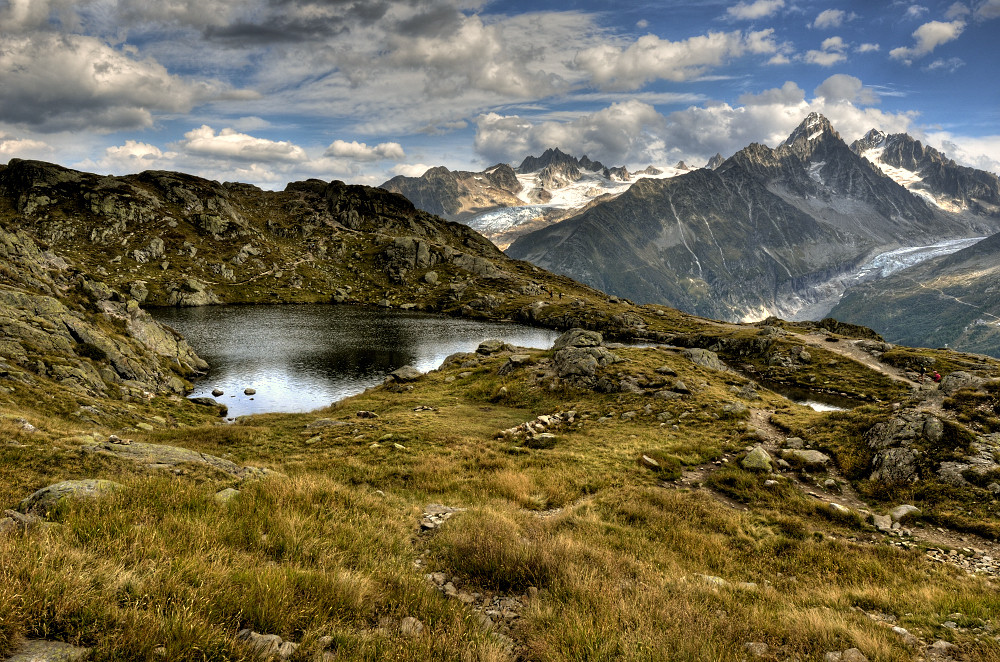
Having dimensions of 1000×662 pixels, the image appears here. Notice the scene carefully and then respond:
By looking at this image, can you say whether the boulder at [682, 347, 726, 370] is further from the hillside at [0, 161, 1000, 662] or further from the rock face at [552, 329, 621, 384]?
the rock face at [552, 329, 621, 384]

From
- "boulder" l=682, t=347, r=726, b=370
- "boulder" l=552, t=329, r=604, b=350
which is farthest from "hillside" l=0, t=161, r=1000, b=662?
"boulder" l=682, t=347, r=726, b=370

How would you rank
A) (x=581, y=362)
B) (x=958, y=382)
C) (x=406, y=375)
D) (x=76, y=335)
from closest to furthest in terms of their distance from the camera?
1. (x=958, y=382)
2. (x=76, y=335)
3. (x=581, y=362)
4. (x=406, y=375)

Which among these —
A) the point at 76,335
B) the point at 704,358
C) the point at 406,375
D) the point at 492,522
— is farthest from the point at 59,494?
the point at 704,358

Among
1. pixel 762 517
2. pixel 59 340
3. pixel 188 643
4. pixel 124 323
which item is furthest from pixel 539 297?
pixel 188 643

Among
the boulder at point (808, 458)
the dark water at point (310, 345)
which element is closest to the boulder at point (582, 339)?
the dark water at point (310, 345)

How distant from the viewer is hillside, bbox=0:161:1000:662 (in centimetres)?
589

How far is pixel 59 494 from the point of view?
841 centimetres

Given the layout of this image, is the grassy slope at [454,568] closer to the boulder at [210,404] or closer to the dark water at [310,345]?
the boulder at [210,404]

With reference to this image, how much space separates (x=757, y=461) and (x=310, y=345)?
264 feet

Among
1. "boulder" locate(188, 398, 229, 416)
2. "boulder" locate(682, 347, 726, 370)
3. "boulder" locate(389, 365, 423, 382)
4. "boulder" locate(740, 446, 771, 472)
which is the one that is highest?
"boulder" locate(740, 446, 771, 472)

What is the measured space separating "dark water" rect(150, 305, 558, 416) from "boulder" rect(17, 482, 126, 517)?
136 feet

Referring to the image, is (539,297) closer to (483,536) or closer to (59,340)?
(59,340)

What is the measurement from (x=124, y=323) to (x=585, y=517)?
61823mm

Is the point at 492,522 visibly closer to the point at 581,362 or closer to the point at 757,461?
the point at 757,461
